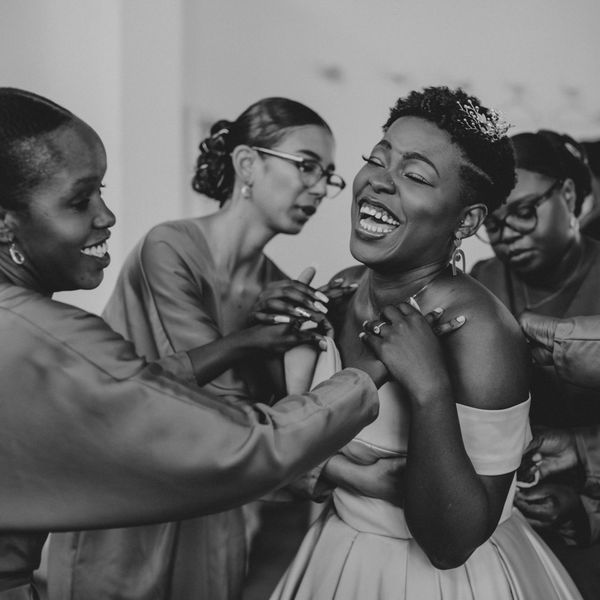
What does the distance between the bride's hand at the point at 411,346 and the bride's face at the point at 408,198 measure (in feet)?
0.48

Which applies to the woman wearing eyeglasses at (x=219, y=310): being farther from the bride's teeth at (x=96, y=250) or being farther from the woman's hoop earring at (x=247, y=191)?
the bride's teeth at (x=96, y=250)

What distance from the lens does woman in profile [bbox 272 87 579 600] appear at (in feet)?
4.72

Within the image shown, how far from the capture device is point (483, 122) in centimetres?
161

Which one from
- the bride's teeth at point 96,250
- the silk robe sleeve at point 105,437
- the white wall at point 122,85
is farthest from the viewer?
the white wall at point 122,85

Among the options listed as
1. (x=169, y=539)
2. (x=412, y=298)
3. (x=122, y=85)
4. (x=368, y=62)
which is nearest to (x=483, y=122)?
(x=412, y=298)

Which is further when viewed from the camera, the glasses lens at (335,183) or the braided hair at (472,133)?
the glasses lens at (335,183)

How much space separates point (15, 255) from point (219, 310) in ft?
3.49

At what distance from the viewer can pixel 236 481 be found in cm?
120

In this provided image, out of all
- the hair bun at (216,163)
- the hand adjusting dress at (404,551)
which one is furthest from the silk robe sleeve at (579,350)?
the hair bun at (216,163)

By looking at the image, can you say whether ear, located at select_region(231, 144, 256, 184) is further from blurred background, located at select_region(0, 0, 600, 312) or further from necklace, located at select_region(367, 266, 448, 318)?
blurred background, located at select_region(0, 0, 600, 312)

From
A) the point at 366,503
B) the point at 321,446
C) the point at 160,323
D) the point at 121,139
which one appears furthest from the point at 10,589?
the point at 121,139

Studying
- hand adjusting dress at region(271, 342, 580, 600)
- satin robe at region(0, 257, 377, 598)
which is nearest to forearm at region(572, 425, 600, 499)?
hand adjusting dress at region(271, 342, 580, 600)

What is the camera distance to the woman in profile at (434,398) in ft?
4.72

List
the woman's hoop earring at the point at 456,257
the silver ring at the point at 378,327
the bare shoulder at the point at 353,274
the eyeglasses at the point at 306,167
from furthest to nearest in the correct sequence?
1. the eyeglasses at the point at 306,167
2. the bare shoulder at the point at 353,274
3. the woman's hoop earring at the point at 456,257
4. the silver ring at the point at 378,327
